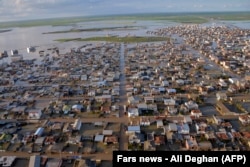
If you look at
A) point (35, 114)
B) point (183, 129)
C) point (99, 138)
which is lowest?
point (99, 138)

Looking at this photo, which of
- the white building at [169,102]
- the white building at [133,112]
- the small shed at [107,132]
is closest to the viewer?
the small shed at [107,132]

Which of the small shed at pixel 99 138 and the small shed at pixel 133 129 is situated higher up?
the small shed at pixel 133 129

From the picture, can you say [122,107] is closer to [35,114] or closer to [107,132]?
[107,132]

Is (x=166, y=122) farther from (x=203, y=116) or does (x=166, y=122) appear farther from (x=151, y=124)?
→ (x=203, y=116)

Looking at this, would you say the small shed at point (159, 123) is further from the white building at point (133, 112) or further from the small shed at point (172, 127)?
the white building at point (133, 112)

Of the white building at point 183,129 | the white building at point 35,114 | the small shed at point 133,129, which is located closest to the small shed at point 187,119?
the white building at point 183,129

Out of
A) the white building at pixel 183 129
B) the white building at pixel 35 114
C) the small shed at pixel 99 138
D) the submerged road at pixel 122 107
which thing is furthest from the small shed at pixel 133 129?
the white building at pixel 35 114

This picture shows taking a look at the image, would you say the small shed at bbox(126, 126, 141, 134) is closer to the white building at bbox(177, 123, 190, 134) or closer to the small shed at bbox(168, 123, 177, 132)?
the small shed at bbox(168, 123, 177, 132)

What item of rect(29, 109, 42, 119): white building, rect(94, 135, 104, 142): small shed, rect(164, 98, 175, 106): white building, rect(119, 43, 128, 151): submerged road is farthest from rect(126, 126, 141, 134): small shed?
rect(29, 109, 42, 119): white building

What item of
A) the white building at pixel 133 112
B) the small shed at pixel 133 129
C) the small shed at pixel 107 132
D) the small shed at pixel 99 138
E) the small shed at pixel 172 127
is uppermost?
the white building at pixel 133 112

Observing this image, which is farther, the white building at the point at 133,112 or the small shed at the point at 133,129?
the white building at the point at 133,112

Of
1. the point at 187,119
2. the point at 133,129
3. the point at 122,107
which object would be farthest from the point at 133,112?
the point at 187,119

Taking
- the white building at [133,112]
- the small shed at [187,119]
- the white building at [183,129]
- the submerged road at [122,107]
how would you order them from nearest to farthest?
1. the submerged road at [122,107]
2. the white building at [183,129]
3. the small shed at [187,119]
4. the white building at [133,112]
